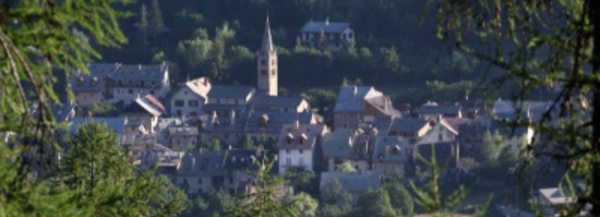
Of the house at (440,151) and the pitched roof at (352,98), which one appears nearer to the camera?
the house at (440,151)

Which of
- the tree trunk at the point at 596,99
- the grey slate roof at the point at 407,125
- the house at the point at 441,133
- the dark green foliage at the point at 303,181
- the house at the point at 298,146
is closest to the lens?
the tree trunk at the point at 596,99

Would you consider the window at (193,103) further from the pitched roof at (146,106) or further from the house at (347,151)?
the house at (347,151)

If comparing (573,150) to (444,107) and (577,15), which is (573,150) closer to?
(577,15)

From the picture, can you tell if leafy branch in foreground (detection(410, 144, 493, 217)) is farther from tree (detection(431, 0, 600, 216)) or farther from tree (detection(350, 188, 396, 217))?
tree (detection(350, 188, 396, 217))

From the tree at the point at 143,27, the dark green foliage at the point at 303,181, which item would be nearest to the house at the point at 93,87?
the tree at the point at 143,27

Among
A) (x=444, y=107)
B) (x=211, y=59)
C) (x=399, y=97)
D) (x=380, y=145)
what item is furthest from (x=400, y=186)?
(x=211, y=59)

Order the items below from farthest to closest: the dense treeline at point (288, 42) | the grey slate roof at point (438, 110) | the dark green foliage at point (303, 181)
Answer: the dense treeline at point (288, 42)
the grey slate roof at point (438, 110)
the dark green foliage at point (303, 181)

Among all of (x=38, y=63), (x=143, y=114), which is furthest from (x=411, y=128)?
(x=38, y=63)
